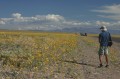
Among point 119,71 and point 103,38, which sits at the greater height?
point 103,38

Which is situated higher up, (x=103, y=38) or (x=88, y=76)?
(x=103, y=38)

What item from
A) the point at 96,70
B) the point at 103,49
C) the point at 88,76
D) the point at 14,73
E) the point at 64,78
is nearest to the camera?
the point at 14,73

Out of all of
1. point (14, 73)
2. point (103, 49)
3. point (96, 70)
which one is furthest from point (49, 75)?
point (103, 49)

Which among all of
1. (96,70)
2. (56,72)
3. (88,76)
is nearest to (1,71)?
(56,72)

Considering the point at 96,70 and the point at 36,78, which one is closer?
the point at 36,78

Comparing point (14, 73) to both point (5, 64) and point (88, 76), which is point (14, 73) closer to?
point (5, 64)

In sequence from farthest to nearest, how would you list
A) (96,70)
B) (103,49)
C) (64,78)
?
(103,49) < (96,70) < (64,78)

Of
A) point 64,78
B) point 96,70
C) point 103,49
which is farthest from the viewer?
point 103,49

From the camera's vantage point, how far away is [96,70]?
672 inches

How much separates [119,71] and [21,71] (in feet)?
18.3

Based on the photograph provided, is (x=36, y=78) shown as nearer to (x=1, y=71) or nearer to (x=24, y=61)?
(x=1, y=71)

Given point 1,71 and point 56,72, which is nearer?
point 1,71

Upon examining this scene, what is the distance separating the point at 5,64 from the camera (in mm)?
15102

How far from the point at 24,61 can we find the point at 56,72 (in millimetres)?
1430
